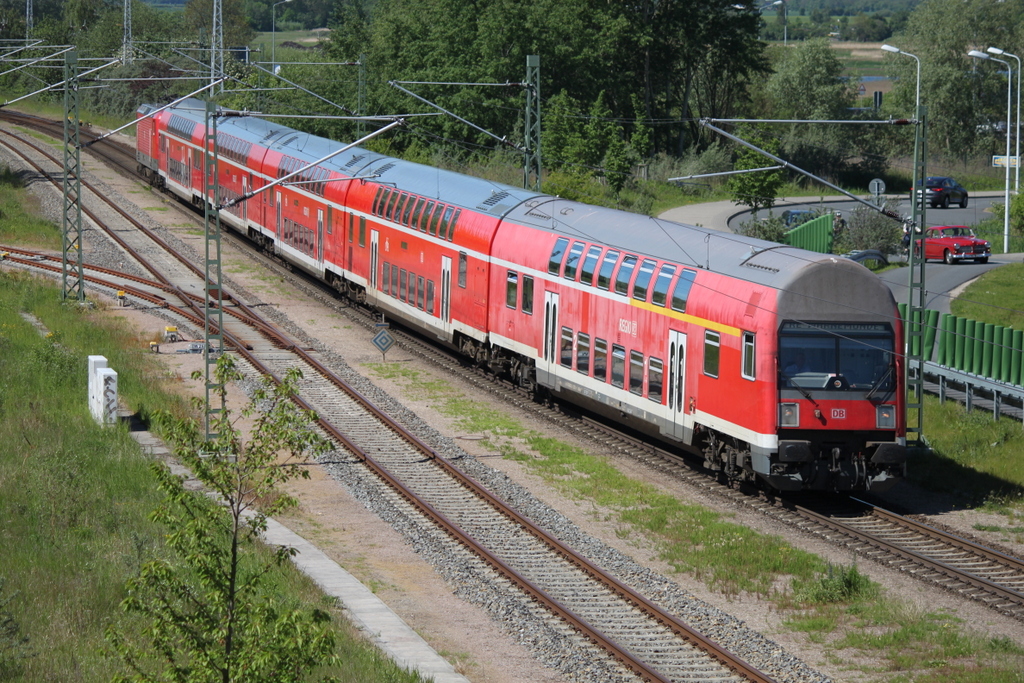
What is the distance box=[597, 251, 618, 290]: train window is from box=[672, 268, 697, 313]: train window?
2.32m

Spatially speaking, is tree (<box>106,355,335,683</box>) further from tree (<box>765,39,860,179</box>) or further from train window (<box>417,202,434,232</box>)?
tree (<box>765,39,860,179</box>)

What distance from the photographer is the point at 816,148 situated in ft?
280

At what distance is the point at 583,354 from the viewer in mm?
26000

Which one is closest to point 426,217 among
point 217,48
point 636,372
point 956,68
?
point 636,372

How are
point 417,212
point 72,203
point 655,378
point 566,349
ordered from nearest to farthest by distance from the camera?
point 655,378 < point 566,349 < point 417,212 < point 72,203

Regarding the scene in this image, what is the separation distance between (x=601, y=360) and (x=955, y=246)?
3084cm

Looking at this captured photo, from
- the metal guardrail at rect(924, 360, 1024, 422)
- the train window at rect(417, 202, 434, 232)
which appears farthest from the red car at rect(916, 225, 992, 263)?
the train window at rect(417, 202, 434, 232)

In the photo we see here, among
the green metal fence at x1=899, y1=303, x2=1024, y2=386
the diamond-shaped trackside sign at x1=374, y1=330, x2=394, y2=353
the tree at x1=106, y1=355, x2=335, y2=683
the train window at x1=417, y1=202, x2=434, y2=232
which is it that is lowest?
the diamond-shaped trackside sign at x1=374, y1=330, x2=394, y2=353

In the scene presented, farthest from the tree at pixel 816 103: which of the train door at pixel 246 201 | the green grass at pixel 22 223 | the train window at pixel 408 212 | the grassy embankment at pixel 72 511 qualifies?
the grassy embankment at pixel 72 511

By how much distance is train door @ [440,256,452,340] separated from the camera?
31797mm

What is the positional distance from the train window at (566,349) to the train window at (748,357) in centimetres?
606

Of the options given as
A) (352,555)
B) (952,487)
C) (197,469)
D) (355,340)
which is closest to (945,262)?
(355,340)

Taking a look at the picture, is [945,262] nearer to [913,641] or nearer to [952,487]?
[952,487]

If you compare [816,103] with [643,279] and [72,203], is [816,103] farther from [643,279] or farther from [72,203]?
[643,279]
